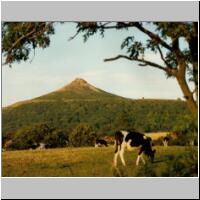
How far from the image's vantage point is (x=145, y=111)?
1631 cm

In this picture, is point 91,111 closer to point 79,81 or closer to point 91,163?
point 91,163

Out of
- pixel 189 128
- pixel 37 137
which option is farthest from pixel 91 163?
pixel 189 128

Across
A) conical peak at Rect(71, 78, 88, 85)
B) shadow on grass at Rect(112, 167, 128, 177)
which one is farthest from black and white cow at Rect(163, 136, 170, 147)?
conical peak at Rect(71, 78, 88, 85)

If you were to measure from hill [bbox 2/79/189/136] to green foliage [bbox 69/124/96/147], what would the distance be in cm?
15

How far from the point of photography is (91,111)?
1645 centimetres

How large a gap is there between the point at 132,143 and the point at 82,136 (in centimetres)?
116

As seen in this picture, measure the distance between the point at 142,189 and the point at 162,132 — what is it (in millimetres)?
2770

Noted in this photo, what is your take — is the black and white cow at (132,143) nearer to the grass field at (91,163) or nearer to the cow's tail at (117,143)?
the cow's tail at (117,143)

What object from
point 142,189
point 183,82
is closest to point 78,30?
point 183,82

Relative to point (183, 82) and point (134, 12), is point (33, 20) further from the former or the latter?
point (183, 82)

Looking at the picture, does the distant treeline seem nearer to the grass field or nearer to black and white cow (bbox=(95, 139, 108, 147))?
black and white cow (bbox=(95, 139, 108, 147))

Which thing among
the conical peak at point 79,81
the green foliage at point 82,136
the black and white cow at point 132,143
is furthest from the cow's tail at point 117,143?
the conical peak at point 79,81

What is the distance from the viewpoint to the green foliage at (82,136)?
1600cm

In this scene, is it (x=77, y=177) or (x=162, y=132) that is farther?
(x=162, y=132)
